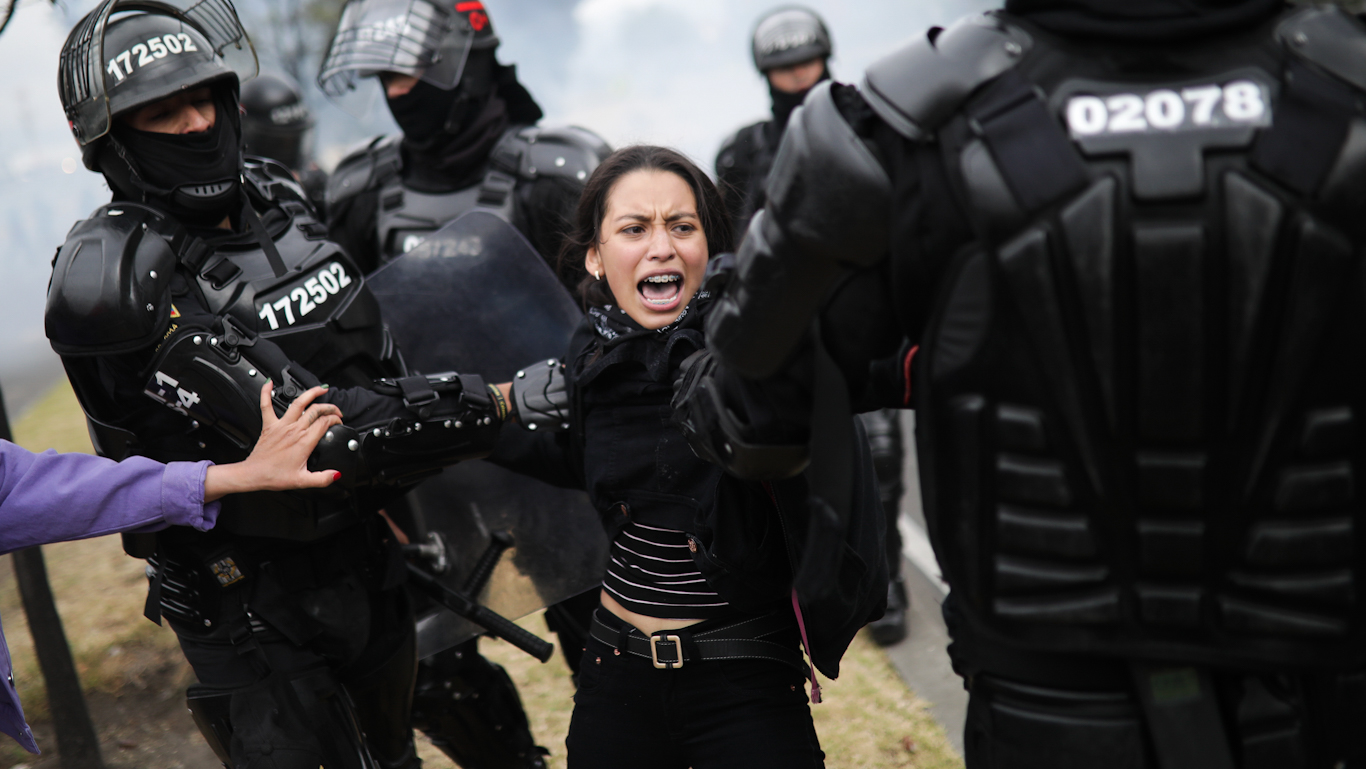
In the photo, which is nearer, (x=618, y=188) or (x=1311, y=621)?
(x=1311, y=621)

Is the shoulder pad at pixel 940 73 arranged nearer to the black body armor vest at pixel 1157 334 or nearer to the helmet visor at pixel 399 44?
the black body armor vest at pixel 1157 334

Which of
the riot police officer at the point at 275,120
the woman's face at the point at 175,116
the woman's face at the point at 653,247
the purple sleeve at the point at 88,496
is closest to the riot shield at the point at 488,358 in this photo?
the woman's face at the point at 175,116

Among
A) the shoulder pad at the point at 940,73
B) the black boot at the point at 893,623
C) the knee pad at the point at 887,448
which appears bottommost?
the black boot at the point at 893,623

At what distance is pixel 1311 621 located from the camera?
1.29 meters

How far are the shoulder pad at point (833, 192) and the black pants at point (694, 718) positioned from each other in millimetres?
959

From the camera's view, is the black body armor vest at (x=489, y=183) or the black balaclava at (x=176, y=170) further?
the black body armor vest at (x=489, y=183)

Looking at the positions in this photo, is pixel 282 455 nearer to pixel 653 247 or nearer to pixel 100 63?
pixel 653 247

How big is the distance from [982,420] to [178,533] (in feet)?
6.38

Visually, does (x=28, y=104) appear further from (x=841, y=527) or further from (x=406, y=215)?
(x=841, y=527)

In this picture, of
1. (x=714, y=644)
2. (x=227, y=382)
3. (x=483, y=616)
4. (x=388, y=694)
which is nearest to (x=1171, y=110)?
(x=714, y=644)

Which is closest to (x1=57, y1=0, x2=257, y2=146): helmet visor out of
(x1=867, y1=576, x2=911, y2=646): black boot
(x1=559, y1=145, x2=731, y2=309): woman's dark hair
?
(x1=559, y1=145, x2=731, y2=309): woman's dark hair

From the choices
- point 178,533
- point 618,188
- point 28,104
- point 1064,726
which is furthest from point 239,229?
point 28,104

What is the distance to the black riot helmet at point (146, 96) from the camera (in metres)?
2.34

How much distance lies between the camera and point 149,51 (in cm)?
238
